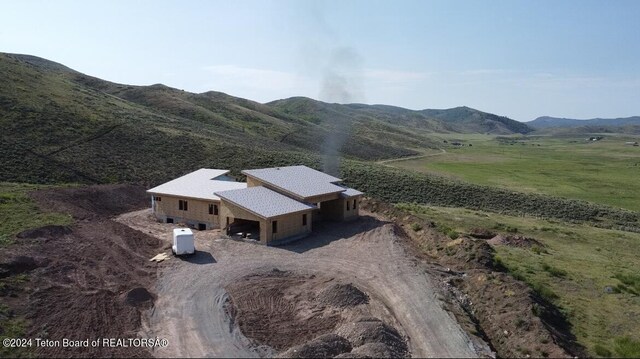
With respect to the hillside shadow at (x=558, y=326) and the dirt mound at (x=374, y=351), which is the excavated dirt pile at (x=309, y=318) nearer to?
the dirt mound at (x=374, y=351)

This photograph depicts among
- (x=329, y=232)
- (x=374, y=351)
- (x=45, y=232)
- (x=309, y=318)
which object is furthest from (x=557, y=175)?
(x=45, y=232)

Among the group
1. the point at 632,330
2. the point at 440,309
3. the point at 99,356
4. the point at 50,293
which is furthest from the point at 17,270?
the point at 632,330

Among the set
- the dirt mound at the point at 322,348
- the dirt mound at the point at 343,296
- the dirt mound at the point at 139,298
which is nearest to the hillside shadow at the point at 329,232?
the dirt mound at the point at 343,296

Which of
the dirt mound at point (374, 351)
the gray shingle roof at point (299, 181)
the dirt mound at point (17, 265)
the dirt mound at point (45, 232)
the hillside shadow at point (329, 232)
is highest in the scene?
the gray shingle roof at point (299, 181)

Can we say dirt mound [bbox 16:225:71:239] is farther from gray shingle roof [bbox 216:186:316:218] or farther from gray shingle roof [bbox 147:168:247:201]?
gray shingle roof [bbox 147:168:247:201]

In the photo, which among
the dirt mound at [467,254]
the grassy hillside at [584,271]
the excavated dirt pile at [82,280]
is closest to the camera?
the excavated dirt pile at [82,280]

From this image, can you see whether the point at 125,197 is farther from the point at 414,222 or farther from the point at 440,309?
the point at 440,309
